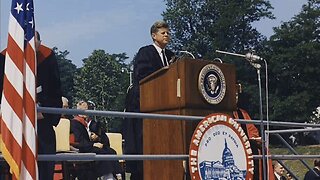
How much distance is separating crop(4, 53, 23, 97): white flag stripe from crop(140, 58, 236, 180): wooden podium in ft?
5.12

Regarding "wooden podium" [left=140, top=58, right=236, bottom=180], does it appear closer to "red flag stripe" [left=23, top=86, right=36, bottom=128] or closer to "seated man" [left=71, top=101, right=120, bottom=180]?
"red flag stripe" [left=23, top=86, right=36, bottom=128]

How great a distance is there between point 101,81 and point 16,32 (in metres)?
72.8

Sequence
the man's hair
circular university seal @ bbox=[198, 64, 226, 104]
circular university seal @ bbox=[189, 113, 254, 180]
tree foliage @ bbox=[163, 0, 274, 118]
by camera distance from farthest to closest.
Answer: tree foliage @ bbox=[163, 0, 274, 118]
the man's hair
circular university seal @ bbox=[198, 64, 226, 104]
circular university seal @ bbox=[189, 113, 254, 180]

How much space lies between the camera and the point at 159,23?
18.5 feet

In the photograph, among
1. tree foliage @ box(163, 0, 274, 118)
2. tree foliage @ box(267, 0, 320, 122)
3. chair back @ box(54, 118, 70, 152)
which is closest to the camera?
chair back @ box(54, 118, 70, 152)

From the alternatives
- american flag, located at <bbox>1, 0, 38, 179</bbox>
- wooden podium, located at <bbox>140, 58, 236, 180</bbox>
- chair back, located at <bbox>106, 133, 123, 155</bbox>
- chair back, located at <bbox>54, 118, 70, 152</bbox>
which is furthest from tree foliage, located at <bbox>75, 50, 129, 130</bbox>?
american flag, located at <bbox>1, 0, 38, 179</bbox>

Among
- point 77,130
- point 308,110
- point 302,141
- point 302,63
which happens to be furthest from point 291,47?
point 77,130

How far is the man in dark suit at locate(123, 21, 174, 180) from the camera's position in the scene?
5.65 m

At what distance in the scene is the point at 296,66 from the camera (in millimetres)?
63281

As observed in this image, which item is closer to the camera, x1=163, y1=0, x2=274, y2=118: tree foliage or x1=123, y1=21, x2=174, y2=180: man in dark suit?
x1=123, y1=21, x2=174, y2=180: man in dark suit

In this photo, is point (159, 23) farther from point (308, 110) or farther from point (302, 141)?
point (308, 110)

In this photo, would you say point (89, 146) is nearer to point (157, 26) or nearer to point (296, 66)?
point (157, 26)

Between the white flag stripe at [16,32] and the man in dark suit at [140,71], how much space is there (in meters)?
2.02

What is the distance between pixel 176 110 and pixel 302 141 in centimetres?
4562
